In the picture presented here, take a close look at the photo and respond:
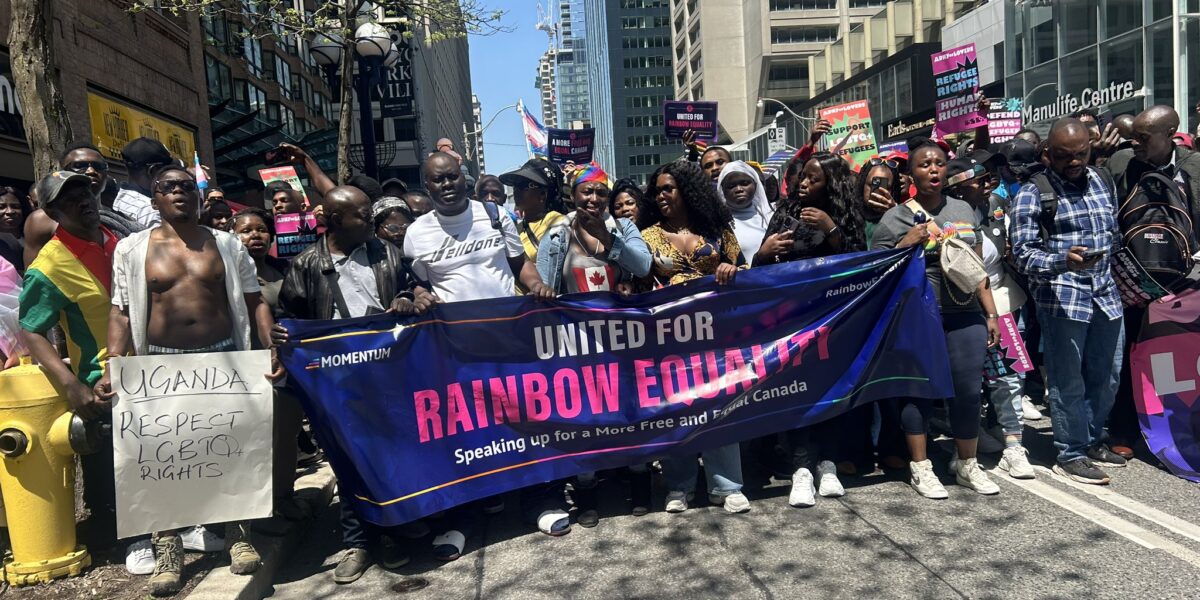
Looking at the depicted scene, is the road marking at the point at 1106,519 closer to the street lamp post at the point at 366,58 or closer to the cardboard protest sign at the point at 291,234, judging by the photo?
the cardboard protest sign at the point at 291,234

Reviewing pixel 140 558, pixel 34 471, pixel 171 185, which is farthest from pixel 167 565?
pixel 171 185

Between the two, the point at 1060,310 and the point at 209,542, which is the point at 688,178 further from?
the point at 209,542

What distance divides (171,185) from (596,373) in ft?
7.58

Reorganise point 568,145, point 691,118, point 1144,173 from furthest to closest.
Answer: point 568,145, point 691,118, point 1144,173

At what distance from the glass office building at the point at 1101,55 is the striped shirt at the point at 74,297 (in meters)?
19.3

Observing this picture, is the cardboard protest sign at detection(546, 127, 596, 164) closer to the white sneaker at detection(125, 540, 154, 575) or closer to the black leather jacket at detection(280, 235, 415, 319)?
the black leather jacket at detection(280, 235, 415, 319)

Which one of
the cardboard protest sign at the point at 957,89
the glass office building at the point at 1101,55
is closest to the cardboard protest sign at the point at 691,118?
the cardboard protest sign at the point at 957,89

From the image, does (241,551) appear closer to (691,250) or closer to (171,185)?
(171,185)

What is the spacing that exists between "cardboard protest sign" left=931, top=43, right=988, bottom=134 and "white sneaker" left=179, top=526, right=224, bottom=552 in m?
9.39

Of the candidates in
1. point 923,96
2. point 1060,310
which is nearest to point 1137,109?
point 923,96

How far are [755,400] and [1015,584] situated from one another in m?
1.67

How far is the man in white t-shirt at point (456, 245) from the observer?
4668mm

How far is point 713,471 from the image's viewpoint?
4855mm

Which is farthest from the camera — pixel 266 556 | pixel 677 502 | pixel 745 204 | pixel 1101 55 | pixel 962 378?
pixel 1101 55
